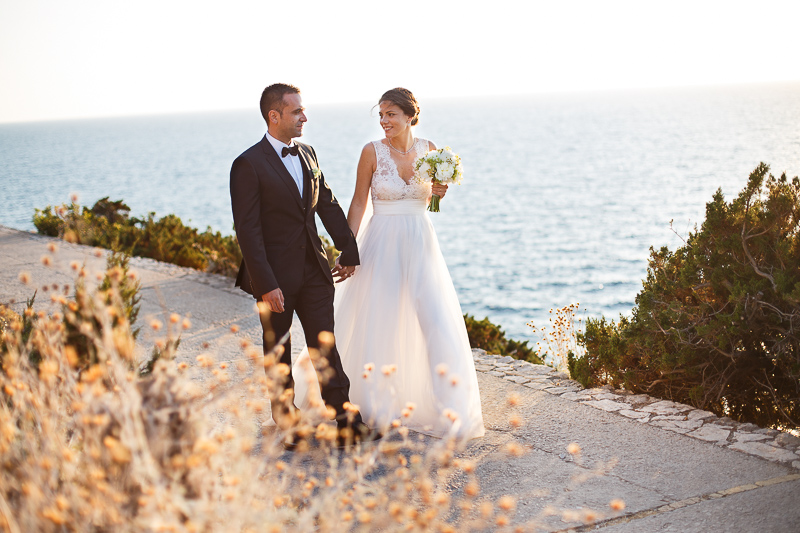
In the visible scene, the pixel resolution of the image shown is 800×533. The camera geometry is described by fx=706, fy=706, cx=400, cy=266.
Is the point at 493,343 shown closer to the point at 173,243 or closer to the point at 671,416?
the point at 671,416

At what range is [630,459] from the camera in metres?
4.52

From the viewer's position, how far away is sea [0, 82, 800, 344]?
23.8 m

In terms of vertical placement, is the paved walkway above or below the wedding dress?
below

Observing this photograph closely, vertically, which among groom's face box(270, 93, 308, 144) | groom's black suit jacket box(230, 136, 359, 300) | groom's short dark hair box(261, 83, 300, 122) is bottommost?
groom's black suit jacket box(230, 136, 359, 300)

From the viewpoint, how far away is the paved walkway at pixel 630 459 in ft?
12.2

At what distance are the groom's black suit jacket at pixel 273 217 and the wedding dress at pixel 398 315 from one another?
620mm

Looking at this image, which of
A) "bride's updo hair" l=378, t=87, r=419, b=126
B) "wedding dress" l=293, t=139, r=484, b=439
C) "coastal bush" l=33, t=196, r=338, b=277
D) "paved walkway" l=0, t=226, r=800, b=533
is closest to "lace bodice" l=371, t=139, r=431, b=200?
"wedding dress" l=293, t=139, r=484, b=439

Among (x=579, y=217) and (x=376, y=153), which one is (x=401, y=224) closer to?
(x=376, y=153)

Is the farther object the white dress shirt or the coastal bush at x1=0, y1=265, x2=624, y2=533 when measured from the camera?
the white dress shirt

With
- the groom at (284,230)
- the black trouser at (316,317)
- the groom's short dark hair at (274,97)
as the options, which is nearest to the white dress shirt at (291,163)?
the groom at (284,230)

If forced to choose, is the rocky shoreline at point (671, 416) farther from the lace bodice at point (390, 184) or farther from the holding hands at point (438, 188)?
the lace bodice at point (390, 184)

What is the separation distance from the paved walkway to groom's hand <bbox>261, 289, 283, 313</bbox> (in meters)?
0.44

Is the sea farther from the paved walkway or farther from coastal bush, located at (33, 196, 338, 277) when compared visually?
coastal bush, located at (33, 196, 338, 277)

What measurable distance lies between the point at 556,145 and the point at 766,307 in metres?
77.9
